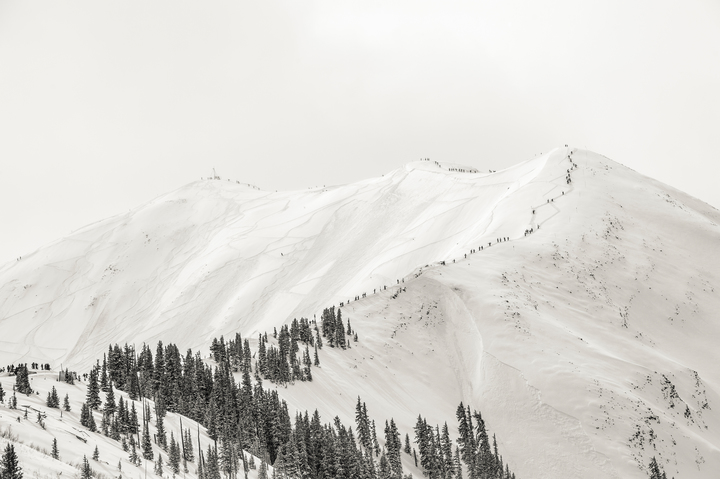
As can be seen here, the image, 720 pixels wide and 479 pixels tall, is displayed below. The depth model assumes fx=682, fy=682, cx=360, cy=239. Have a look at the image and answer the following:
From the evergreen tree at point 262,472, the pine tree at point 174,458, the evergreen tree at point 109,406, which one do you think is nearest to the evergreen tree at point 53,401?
the evergreen tree at point 109,406

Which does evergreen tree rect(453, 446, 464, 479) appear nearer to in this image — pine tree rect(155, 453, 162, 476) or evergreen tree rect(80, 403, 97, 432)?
pine tree rect(155, 453, 162, 476)

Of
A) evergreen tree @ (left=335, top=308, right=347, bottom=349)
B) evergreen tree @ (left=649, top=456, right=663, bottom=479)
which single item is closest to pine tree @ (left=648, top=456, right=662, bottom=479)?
evergreen tree @ (left=649, top=456, right=663, bottom=479)

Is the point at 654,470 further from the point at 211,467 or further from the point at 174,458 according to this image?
the point at 174,458

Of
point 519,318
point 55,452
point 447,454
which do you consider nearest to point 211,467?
point 55,452

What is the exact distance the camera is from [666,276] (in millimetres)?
144375

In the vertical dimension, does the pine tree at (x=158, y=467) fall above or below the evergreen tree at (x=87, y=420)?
below

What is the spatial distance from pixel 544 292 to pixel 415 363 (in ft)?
100

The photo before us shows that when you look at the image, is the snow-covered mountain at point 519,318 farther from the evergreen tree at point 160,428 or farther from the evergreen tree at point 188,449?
the evergreen tree at point 188,449

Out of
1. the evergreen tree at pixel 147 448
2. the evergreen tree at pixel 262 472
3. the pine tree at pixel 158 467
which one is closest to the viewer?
the pine tree at pixel 158 467

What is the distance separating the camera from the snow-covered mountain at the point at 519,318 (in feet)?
338

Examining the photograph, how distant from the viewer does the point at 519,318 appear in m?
124

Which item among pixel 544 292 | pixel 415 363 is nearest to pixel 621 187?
pixel 544 292

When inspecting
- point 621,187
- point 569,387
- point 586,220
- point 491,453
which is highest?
point 621,187

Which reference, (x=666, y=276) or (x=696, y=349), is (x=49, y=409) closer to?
(x=696, y=349)
